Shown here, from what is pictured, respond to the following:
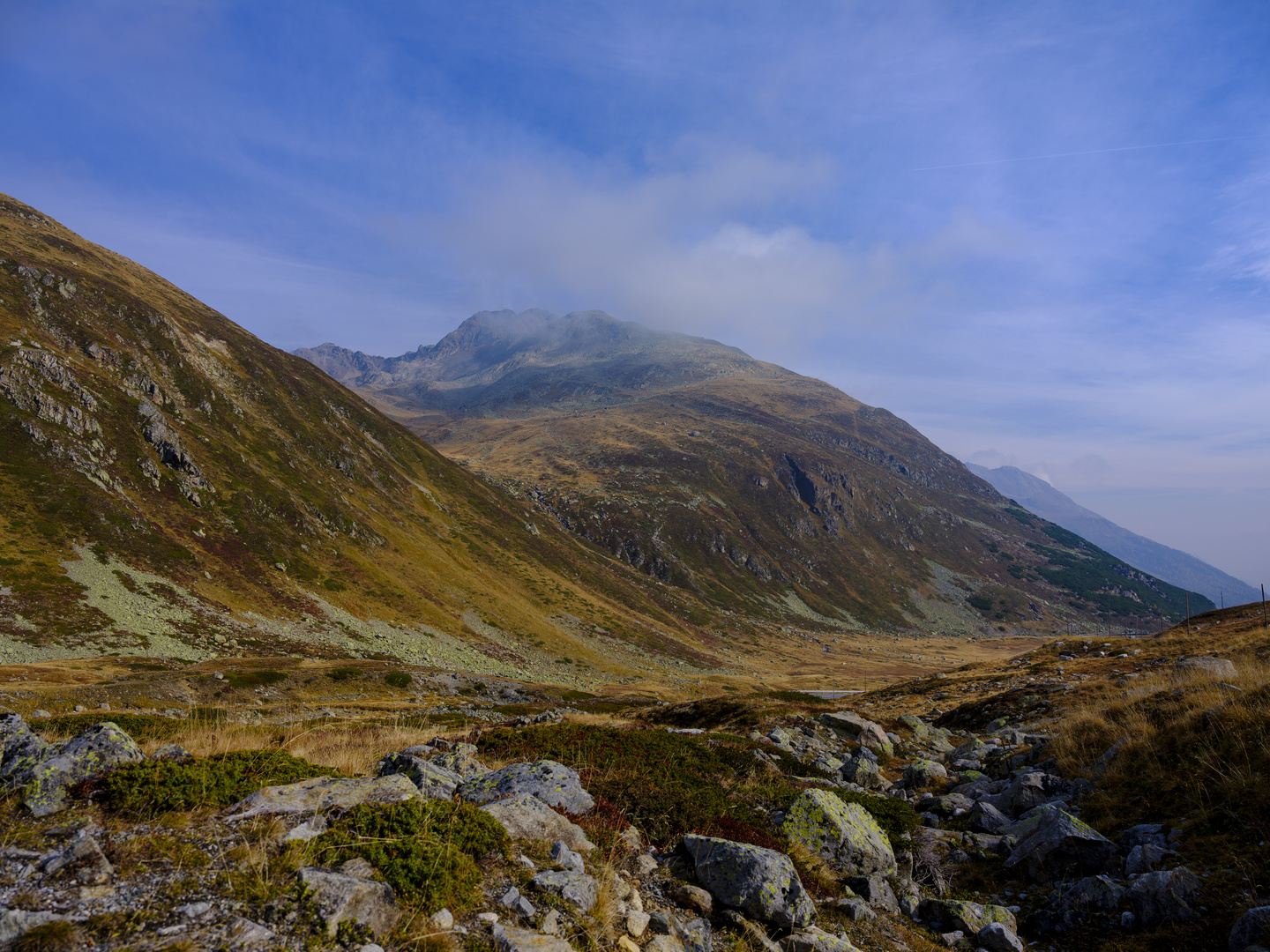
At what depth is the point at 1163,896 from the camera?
883 cm

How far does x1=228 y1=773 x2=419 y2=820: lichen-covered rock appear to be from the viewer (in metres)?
7.20

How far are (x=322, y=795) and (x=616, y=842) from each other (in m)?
4.73

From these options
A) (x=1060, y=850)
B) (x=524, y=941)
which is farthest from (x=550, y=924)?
(x=1060, y=850)

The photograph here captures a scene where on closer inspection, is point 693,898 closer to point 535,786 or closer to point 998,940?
point 535,786

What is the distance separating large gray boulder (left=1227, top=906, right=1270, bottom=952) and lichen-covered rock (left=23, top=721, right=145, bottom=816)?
1552 centimetres

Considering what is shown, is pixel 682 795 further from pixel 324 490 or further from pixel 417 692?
pixel 324 490


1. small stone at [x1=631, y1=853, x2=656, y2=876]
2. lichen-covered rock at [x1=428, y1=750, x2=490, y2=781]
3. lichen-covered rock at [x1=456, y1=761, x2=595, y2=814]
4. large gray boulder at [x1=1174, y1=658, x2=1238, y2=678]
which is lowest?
lichen-covered rock at [x1=428, y1=750, x2=490, y2=781]

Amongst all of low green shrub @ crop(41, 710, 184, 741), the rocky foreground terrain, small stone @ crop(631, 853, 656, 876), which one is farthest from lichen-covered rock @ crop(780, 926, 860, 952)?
low green shrub @ crop(41, 710, 184, 741)

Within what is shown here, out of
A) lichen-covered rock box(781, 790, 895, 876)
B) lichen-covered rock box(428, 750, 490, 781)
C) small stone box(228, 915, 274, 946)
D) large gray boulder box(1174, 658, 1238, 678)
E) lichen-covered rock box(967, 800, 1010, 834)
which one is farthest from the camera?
large gray boulder box(1174, 658, 1238, 678)

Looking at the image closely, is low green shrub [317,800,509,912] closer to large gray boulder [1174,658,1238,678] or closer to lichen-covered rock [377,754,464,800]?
lichen-covered rock [377,754,464,800]

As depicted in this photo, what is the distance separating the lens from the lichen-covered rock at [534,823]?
8.52m

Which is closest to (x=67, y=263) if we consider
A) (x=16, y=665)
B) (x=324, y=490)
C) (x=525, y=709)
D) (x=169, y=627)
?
(x=324, y=490)

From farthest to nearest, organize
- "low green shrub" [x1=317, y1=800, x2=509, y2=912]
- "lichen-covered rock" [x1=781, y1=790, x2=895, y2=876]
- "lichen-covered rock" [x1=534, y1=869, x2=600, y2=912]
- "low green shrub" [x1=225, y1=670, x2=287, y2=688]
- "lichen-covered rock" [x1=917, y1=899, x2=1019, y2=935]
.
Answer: "low green shrub" [x1=225, y1=670, x2=287, y2=688] < "lichen-covered rock" [x1=781, y1=790, x2=895, y2=876] < "lichen-covered rock" [x1=917, y1=899, x2=1019, y2=935] < "lichen-covered rock" [x1=534, y1=869, x2=600, y2=912] < "low green shrub" [x1=317, y1=800, x2=509, y2=912]

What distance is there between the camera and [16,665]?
44.7 metres
